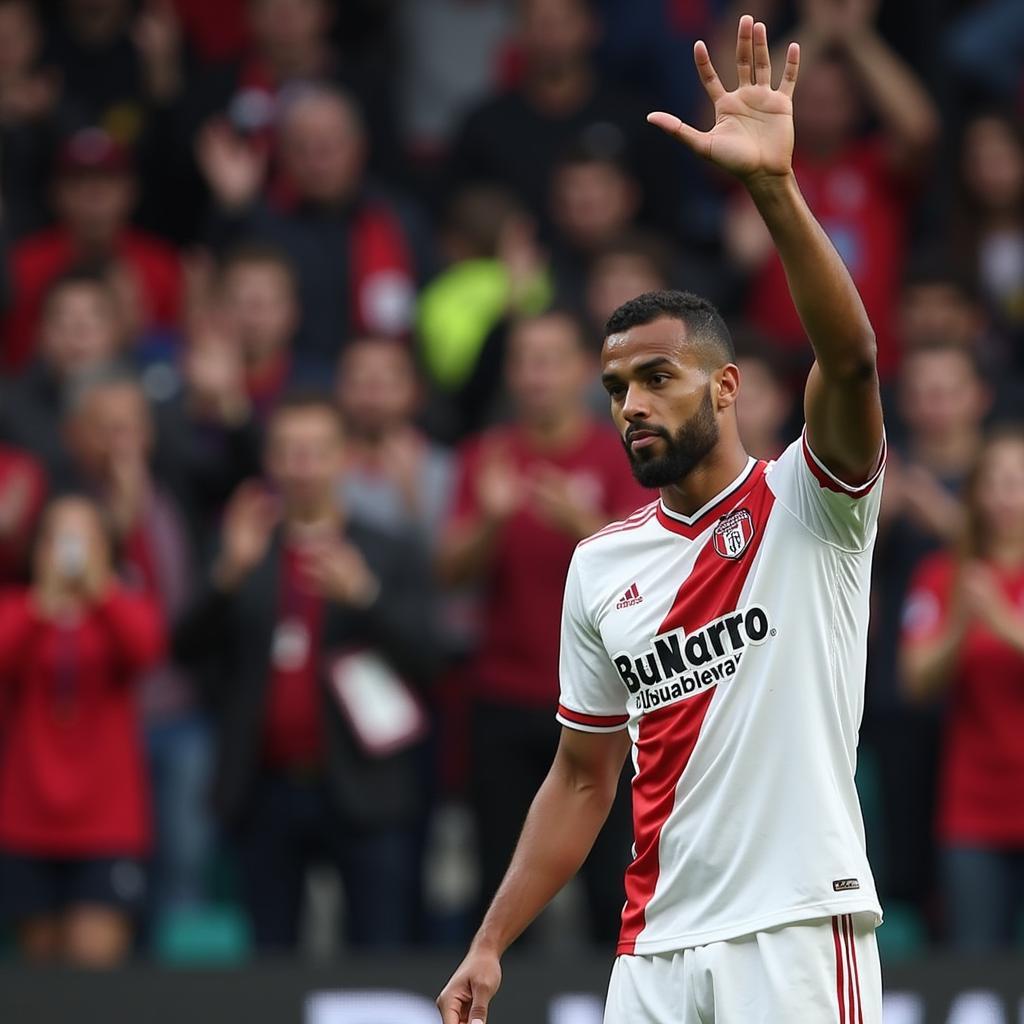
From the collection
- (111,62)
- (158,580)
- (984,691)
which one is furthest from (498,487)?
(111,62)

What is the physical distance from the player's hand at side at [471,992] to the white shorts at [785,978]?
40 cm

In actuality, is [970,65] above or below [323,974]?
above

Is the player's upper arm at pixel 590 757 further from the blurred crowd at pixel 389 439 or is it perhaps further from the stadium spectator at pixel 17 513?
the stadium spectator at pixel 17 513

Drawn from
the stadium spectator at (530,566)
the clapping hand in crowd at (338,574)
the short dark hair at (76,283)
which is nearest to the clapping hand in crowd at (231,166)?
the short dark hair at (76,283)

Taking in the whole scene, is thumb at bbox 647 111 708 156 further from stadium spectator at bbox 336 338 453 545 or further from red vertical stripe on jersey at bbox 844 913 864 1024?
stadium spectator at bbox 336 338 453 545

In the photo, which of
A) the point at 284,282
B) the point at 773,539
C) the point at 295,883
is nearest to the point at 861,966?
the point at 773,539

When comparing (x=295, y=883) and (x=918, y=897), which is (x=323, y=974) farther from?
(x=918, y=897)

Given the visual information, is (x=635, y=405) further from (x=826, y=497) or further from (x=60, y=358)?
(x=60, y=358)

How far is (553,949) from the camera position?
826cm

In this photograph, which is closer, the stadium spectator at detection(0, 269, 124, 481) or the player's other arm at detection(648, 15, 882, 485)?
the player's other arm at detection(648, 15, 882, 485)

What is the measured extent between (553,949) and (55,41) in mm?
5579

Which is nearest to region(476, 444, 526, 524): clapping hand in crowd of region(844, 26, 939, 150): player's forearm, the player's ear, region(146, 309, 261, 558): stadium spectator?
region(146, 309, 261, 558): stadium spectator

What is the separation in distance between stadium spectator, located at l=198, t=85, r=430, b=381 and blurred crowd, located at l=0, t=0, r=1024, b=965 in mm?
21

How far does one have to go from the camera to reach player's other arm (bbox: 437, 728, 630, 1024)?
4.38 meters
